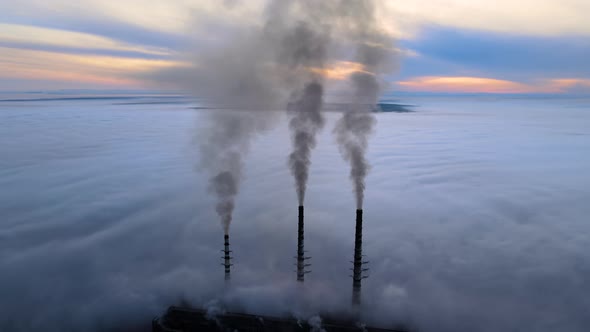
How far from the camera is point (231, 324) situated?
114ft

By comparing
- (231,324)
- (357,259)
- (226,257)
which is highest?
(357,259)

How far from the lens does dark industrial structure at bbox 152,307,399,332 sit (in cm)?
3431

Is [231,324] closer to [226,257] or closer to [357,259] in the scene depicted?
[226,257]

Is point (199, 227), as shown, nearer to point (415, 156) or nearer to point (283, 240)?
point (283, 240)

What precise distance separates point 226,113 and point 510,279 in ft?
172

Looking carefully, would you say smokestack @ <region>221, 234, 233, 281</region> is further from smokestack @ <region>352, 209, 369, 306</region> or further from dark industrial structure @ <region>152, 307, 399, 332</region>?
smokestack @ <region>352, 209, 369, 306</region>

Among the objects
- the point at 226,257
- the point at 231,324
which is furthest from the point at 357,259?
the point at 226,257

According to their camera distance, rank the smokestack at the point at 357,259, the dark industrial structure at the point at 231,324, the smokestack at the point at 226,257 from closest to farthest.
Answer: the dark industrial structure at the point at 231,324, the smokestack at the point at 357,259, the smokestack at the point at 226,257

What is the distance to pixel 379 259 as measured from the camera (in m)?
67.5

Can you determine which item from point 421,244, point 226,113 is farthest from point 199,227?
point 421,244

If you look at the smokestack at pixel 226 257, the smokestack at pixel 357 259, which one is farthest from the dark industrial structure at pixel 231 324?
the smokestack at pixel 226 257

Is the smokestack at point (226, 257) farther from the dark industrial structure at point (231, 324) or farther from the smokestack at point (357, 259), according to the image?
the smokestack at point (357, 259)

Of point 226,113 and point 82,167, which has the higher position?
point 226,113

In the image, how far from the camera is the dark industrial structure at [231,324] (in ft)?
113
